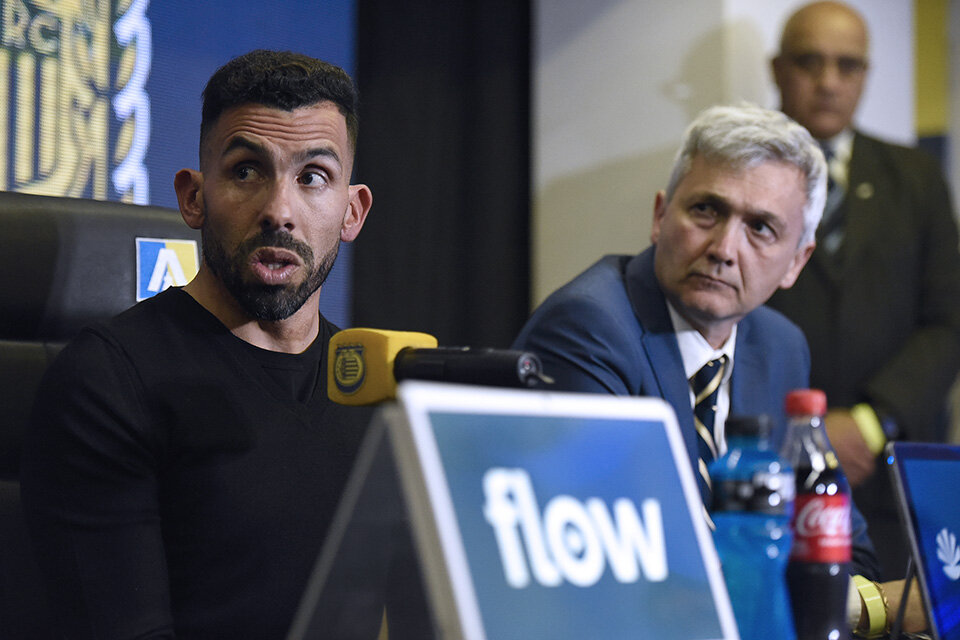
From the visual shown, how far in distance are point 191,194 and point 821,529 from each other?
0.81 meters

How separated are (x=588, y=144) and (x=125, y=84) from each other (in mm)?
1267

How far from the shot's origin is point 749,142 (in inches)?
61.2

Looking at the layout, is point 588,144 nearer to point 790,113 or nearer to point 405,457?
point 790,113

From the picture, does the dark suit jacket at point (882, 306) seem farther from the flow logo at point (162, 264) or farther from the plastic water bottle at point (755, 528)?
the plastic water bottle at point (755, 528)

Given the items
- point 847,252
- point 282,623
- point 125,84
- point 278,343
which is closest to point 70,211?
point 278,343

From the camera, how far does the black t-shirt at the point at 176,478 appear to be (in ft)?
3.20

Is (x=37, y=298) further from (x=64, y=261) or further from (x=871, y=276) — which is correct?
(x=871, y=276)

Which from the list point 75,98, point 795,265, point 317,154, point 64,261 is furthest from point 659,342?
point 75,98

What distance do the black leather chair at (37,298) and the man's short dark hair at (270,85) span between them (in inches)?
9.6

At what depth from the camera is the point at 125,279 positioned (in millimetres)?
1366

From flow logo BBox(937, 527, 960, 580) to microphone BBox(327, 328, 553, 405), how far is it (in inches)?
21.1

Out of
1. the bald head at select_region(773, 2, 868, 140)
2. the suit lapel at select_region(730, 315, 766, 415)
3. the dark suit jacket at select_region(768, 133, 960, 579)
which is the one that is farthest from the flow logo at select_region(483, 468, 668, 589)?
the bald head at select_region(773, 2, 868, 140)

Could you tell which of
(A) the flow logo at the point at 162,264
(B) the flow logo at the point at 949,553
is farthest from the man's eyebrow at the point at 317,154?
(B) the flow logo at the point at 949,553

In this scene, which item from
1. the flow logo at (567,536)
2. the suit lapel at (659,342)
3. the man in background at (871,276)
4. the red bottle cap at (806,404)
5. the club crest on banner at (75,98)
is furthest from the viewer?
the man in background at (871,276)
